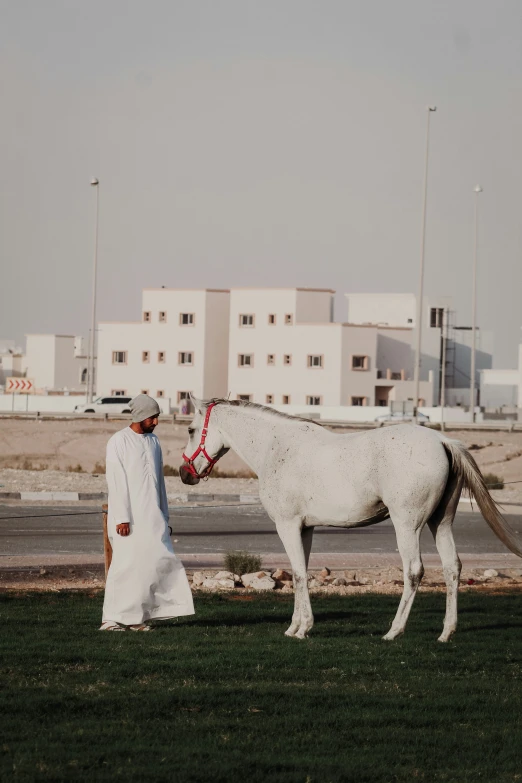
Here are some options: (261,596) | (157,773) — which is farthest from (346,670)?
(261,596)

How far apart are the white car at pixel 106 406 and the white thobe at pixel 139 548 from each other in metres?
66.0

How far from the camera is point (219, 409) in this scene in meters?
10.9

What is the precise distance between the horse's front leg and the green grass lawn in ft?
0.42

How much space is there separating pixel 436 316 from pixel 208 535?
277 ft

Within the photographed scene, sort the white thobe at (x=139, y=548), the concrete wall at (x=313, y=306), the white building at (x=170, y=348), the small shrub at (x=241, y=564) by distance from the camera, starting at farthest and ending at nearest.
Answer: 1. the white building at (x=170, y=348)
2. the concrete wall at (x=313, y=306)
3. the small shrub at (x=241, y=564)
4. the white thobe at (x=139, y=548)

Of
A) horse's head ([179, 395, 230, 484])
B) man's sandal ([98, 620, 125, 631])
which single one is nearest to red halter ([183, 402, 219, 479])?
horse's head ([179, 395, 230, 484])

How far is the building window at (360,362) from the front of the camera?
8912cm

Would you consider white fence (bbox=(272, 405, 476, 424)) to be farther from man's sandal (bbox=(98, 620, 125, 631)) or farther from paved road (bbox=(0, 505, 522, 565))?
man's sandal (bbox=(98, 620, 125, 631))

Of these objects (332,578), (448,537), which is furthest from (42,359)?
(448,537)

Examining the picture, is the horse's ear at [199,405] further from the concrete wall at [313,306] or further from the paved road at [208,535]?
the concrete wall at [313,306]

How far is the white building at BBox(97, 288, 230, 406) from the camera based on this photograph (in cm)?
9150

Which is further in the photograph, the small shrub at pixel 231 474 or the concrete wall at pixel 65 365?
the concrete wall at pixel 65 365

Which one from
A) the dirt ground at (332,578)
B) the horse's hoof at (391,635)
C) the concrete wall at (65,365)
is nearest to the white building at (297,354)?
the concrete wall at (65,365)

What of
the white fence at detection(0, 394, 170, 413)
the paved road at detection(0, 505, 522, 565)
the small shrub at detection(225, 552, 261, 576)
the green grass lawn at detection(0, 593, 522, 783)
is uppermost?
the green grass lawn at detection(0, 593, 522, 783)
